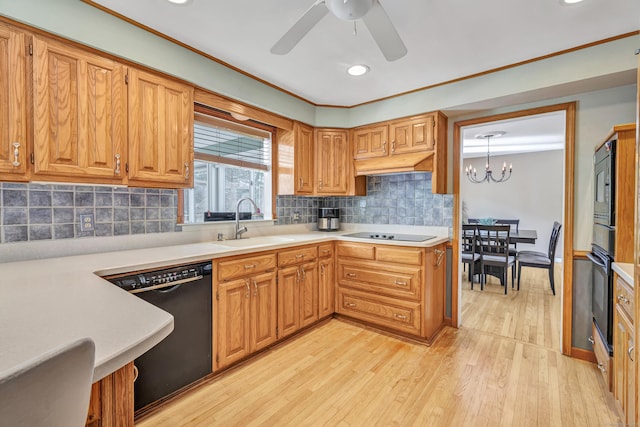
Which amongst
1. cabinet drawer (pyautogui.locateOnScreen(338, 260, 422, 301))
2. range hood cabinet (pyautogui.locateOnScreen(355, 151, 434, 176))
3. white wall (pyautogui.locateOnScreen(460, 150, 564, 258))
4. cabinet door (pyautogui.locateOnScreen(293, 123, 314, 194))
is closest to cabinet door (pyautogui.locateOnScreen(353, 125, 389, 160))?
range hood cabinet (pyautogui.locateOnScreen(355, 151, 434, 176))

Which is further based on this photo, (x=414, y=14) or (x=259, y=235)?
(x=259, y=235)

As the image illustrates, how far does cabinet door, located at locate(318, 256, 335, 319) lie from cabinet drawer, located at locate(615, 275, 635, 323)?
2.10 metres

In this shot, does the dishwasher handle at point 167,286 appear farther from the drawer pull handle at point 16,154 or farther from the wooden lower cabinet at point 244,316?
the drawer pull handle at point 16,154

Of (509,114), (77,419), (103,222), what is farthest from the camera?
(509,114)

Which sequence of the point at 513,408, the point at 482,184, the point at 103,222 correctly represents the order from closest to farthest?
1. the point at 513,408
2. the point at 103,222
3. the point at 482,184

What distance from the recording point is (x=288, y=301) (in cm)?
258

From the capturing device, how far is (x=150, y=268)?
1.67 meters

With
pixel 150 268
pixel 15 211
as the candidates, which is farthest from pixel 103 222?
pixel 150 268

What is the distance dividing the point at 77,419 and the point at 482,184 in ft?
26.0

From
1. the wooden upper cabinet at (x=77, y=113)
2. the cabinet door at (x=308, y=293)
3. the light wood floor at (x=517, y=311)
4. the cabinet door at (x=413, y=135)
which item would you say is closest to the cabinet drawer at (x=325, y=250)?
the cabinet door at (x=308, y=293)

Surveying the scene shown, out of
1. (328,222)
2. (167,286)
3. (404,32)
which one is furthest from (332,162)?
(167,286)

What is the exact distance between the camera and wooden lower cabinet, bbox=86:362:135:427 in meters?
0.76

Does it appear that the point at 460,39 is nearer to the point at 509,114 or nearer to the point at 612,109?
the point at 509,114

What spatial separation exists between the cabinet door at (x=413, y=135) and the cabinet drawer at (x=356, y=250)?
104 centimetres
